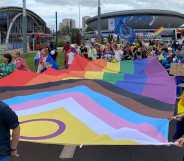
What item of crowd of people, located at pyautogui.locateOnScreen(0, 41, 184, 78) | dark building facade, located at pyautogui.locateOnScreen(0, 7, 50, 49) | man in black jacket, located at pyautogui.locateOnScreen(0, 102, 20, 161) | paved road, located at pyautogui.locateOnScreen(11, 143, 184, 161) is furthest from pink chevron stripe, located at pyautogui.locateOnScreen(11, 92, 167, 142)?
dark building facade, located at pyautogui.locateOnScreen(0, 7, 50, 49)

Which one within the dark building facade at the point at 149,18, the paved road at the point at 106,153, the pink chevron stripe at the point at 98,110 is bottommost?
the dark building facade at the point at 149,18

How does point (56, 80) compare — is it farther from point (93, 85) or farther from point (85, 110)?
point (85, 110)

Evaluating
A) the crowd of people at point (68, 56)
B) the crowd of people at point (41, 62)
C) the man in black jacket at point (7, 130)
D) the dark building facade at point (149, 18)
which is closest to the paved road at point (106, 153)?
the crowd of people at point (41, 62)

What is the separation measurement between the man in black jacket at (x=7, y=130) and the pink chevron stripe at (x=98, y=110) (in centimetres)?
234

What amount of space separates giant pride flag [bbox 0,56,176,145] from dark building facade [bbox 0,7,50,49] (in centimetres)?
8345

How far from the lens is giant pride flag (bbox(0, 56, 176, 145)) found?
751cm

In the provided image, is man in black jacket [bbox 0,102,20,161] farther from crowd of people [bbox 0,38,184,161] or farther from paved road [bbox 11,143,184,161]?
paved road [bbox 11,143,184,161]

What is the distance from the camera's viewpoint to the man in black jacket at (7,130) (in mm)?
5387

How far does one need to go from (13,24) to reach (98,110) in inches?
3904

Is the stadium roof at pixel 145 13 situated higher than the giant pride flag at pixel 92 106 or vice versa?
the giant pride flag at pixel 92 106

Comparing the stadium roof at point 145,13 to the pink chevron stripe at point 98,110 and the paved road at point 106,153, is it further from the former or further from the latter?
the paved road at point 106,153

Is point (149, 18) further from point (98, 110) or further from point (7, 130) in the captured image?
point (7, 130)

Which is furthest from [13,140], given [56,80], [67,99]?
[56,80]

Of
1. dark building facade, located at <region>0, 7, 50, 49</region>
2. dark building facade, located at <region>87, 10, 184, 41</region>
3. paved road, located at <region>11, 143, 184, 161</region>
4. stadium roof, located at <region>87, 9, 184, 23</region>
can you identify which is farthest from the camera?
stadium roof, located at <region>87, 9, 184, 23</region>
